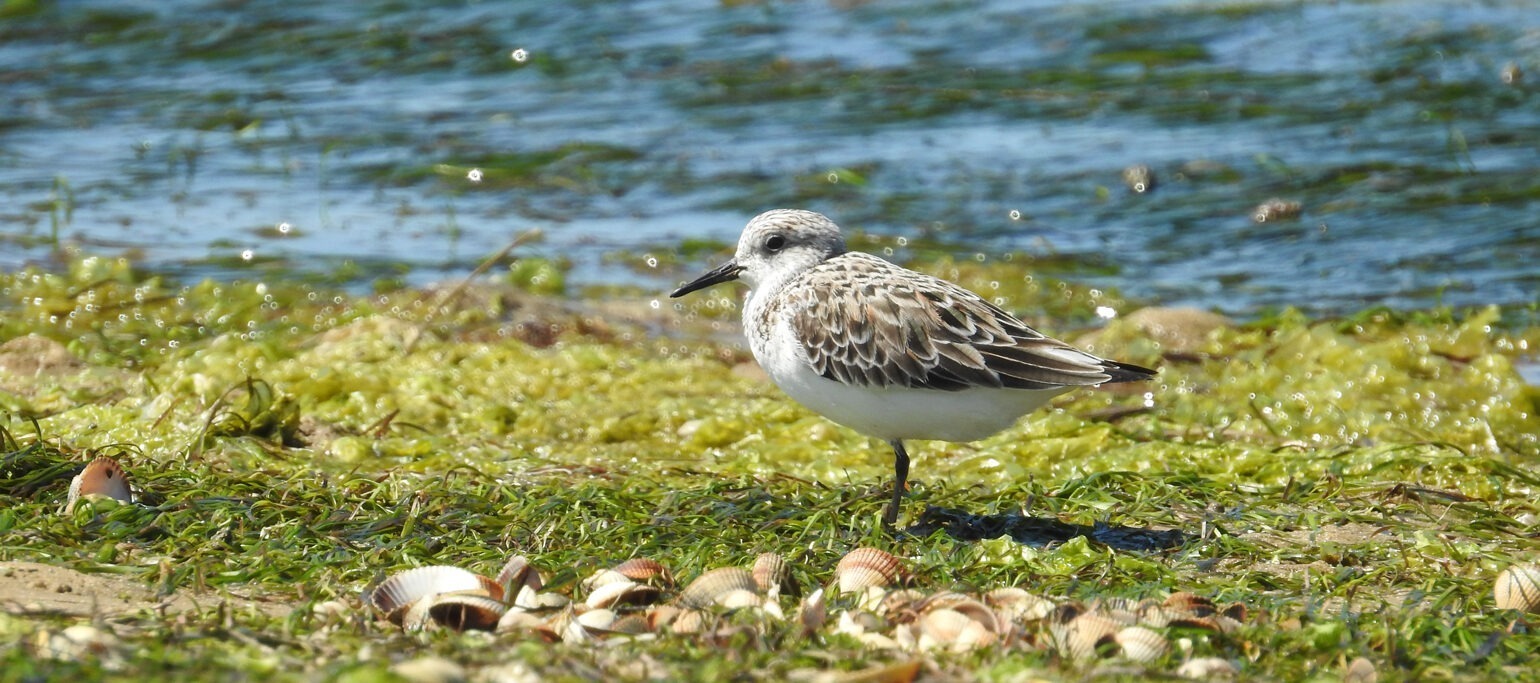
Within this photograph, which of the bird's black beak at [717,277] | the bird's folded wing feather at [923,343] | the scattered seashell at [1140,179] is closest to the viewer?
the bird's folded wing feather at [923,343]

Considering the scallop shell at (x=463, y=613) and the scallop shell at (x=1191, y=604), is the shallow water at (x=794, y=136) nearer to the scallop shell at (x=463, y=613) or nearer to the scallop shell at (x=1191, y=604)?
the scallop shell at (x=1191, y=604)

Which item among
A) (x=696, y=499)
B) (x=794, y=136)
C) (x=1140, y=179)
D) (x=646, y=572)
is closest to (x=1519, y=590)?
(x=646, y=572)

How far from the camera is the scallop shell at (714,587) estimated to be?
3.78 meters

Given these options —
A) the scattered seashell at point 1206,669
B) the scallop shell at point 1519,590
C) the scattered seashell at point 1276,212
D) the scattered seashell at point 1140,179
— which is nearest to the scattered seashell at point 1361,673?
the scattered seashell at point 1206,669

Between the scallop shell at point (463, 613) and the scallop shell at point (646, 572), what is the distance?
16.7 inches

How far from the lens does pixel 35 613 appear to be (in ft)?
11.3

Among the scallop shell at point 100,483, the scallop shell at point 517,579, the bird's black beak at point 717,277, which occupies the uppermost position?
the bird's black beak at point 717,277

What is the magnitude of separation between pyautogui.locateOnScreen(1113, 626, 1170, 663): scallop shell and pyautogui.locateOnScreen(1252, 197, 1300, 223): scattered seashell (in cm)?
690

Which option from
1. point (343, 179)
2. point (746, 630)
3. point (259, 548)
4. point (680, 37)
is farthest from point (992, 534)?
point (680, 37)

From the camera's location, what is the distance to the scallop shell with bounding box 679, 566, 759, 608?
378cm

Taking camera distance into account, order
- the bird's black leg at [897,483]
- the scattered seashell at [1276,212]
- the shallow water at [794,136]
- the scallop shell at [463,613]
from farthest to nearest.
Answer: the scattered seashell at [1276,212] < the shallow water at [794,136] < the bird's black leg at [897,483] < the scallop shell at [463,613]

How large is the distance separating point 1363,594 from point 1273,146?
7.42 meters

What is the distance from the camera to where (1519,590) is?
3.90 m

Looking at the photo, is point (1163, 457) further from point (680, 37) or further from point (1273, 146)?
point (680, 37)
